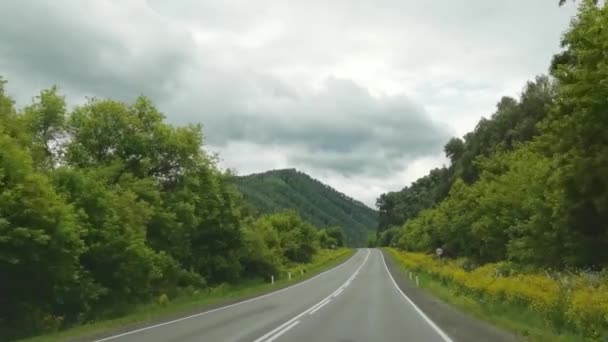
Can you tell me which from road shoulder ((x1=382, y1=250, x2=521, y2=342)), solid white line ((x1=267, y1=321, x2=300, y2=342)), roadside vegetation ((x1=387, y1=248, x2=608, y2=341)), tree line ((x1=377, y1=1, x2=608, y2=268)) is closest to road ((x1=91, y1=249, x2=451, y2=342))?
solid white line ((x1=267, y1=321, x2=300, y2=342))

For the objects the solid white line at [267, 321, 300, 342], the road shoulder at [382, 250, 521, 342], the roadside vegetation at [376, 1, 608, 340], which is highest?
the roadside vegetation at [376, 1, 608, 340]

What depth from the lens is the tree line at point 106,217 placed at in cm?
2084

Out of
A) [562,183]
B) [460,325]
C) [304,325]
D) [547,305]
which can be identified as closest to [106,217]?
[304,325]

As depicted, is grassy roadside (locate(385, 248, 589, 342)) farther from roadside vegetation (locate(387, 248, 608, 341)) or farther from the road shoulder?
the road shoulder

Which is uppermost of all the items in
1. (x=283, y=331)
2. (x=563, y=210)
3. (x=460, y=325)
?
(x=563, y=210)

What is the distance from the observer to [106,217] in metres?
27.2

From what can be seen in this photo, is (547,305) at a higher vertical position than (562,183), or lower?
lower

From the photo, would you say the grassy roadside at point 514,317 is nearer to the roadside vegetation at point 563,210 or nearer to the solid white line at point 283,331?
the roadside vegetation at point 563,210

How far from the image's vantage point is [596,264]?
93.5ft

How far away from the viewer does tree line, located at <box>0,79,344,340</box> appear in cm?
2084

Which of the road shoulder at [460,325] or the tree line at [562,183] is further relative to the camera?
the tree line at [562,183]

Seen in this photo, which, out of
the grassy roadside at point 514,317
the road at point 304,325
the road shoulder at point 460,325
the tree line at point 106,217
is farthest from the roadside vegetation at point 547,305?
the tree line at point 106,217

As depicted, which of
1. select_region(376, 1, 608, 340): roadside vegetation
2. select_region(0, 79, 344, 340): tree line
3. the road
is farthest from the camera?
select_region(0, 79, 344, 340): tree line

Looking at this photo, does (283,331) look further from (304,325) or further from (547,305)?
(547,305)
